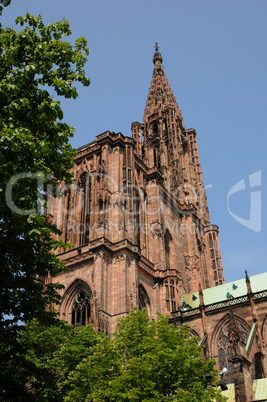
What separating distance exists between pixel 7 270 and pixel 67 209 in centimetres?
2771

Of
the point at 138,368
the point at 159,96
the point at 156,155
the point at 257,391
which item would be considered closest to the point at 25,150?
the point at 138,368

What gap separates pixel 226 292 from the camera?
38.5 metres

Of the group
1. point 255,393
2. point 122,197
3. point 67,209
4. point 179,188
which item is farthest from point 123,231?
point 179,188

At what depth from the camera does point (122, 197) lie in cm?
3438

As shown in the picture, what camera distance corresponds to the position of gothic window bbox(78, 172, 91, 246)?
35.9 m

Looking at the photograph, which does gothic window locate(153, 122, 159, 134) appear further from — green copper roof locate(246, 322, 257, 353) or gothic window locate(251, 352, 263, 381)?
gothic window locate(251, 352, 263, 381)

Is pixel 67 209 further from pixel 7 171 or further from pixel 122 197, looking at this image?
pixel 7 171

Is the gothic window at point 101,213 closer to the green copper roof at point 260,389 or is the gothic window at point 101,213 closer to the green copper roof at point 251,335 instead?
the green copper roof at point 251,335

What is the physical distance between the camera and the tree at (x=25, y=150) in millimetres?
11031

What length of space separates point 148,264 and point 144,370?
1821cm

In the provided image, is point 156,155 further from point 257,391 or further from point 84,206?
point 257,391

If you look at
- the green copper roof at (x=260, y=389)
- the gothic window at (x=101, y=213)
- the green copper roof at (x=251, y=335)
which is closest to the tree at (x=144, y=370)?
the green copper roof at (x=260, y=389)

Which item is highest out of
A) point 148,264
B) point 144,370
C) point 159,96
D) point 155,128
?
point 159,96

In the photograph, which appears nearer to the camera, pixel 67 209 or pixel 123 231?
pixel 123 231
